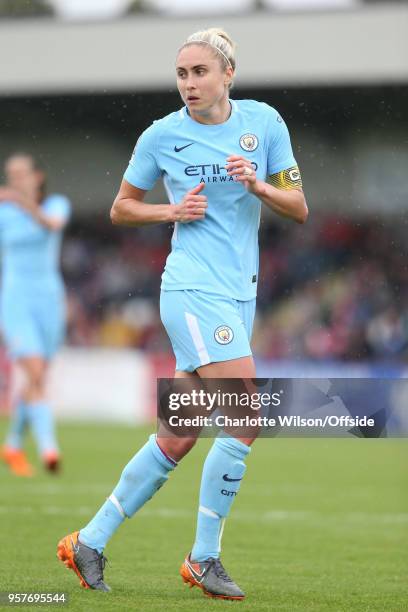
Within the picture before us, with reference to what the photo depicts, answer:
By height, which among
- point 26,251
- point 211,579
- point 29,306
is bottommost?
point 211,579

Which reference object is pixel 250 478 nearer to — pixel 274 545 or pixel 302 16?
pixel 274 545

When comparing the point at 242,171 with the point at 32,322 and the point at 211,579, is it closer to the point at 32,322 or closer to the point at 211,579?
the point at 211,579

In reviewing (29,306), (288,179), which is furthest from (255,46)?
(288,179)

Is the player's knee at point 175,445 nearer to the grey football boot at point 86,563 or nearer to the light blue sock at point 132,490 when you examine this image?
the light blue sock at point 132,490

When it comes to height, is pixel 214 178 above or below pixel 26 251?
above

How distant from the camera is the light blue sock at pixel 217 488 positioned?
5168 mm

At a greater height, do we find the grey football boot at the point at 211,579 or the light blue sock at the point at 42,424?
the grey football boot at the point at 211,579

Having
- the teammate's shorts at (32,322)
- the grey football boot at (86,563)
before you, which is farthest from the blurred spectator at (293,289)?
the grey football boot at (86,563)

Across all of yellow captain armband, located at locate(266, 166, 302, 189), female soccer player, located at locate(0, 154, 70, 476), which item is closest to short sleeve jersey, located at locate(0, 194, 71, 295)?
female soccer player, located at locate(0, 154, 70, 476)

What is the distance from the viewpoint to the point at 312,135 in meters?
7.19

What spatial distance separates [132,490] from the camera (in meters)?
5.27

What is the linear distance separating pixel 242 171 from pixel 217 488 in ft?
4.20

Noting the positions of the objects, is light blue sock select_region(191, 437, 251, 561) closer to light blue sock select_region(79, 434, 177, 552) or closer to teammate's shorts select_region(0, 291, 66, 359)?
light blue sock select_region(79, 434, 177, 552)

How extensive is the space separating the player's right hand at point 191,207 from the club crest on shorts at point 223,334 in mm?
447
